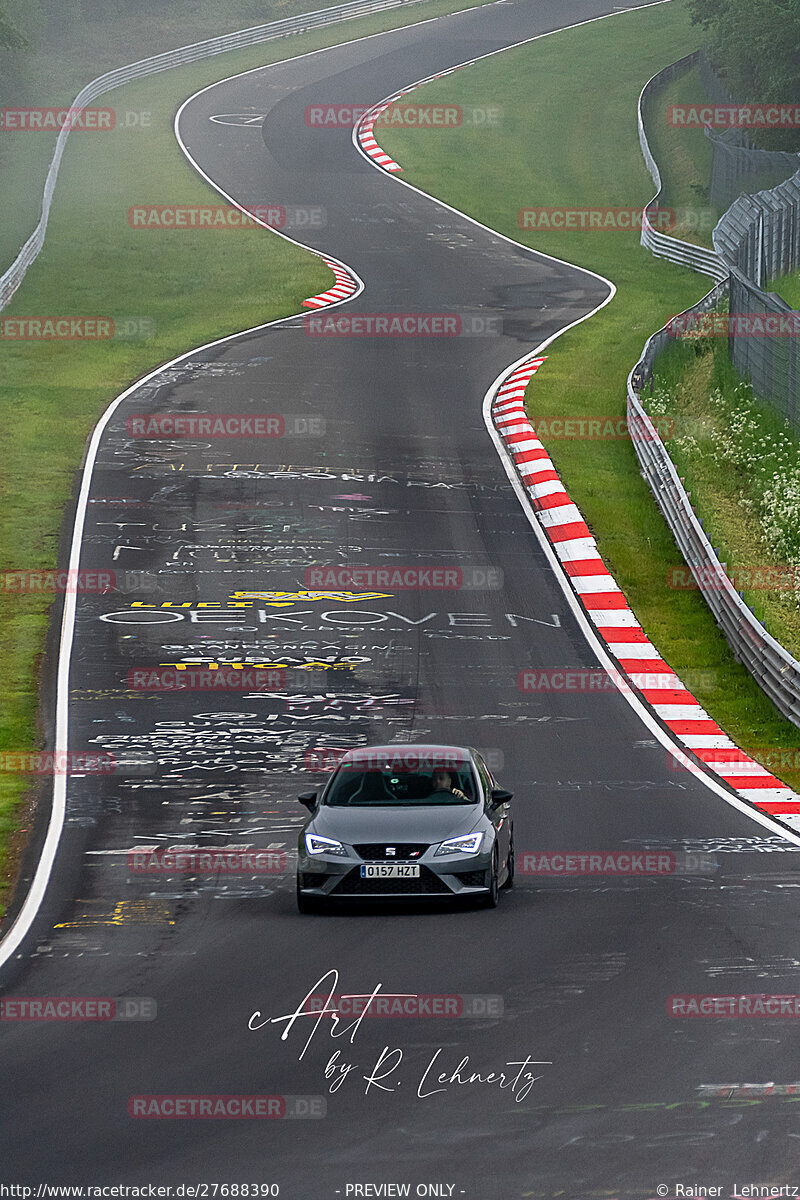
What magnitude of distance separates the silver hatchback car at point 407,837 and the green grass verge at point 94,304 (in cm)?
367

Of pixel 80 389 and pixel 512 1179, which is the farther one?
pixel 80 389

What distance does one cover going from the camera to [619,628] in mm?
26281

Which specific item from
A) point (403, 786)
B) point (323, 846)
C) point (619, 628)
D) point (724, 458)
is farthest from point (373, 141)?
point (323, 846)

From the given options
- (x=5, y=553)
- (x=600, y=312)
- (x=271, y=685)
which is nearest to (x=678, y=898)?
(x=271, y=685)

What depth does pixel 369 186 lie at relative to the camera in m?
62.6

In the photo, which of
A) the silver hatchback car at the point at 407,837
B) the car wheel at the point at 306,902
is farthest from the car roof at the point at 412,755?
the car wheel at the point at 306,902

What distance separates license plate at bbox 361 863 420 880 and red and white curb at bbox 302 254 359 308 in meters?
34.8

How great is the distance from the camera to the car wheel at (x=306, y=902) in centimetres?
1395

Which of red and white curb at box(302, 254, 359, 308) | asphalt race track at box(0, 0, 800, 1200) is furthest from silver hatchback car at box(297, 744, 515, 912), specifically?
red and white curb at box(302, 254, 359, 308)

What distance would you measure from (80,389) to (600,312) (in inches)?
609

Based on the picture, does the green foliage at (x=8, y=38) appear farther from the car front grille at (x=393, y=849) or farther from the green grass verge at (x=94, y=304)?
the car front grille at (x=393, y=849)

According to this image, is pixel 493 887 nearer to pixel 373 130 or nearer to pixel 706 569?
pixel 706 569

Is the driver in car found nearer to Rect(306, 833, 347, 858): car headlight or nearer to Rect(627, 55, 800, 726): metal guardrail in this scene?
Rect(306, 833, 347, 858): car headlight

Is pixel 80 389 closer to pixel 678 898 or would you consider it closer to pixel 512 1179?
pixel 678 898
